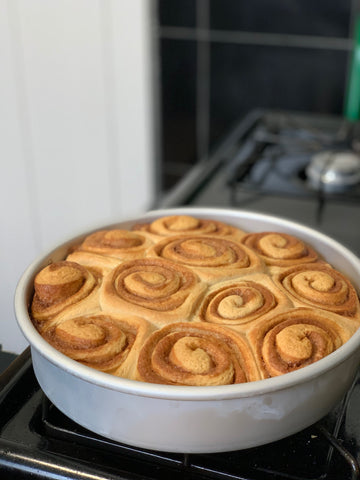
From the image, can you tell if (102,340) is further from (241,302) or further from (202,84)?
(202,84)

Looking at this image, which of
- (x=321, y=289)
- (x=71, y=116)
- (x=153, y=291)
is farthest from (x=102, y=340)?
(x=71, y=116)

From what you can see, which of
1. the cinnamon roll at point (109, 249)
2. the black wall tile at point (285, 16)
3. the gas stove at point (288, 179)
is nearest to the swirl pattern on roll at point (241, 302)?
the cinnamon roll at point (109, 249)

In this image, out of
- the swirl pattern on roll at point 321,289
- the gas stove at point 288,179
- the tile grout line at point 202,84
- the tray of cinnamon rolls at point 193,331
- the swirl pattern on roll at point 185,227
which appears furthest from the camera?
the tile grout line at point 202,84

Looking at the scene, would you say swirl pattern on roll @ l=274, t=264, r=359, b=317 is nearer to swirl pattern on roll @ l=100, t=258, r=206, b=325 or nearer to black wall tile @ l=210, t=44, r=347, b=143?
swirl pattern on roll @ l=100, t=258, r=206, b=325

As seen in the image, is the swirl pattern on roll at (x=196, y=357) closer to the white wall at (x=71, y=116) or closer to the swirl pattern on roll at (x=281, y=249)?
the swirl pattern on roll at (x=281, y=249)

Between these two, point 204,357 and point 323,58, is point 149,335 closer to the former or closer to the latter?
point 204,357

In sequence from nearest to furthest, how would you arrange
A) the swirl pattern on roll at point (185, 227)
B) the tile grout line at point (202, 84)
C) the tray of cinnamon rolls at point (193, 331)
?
the tray of cinnamon rolls at point (193, 331) < the swirl pattern on roll at point (185, 227) < the tile grout line at point (202, 84)

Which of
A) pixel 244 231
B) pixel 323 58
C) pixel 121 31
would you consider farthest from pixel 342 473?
pixel 121 31
